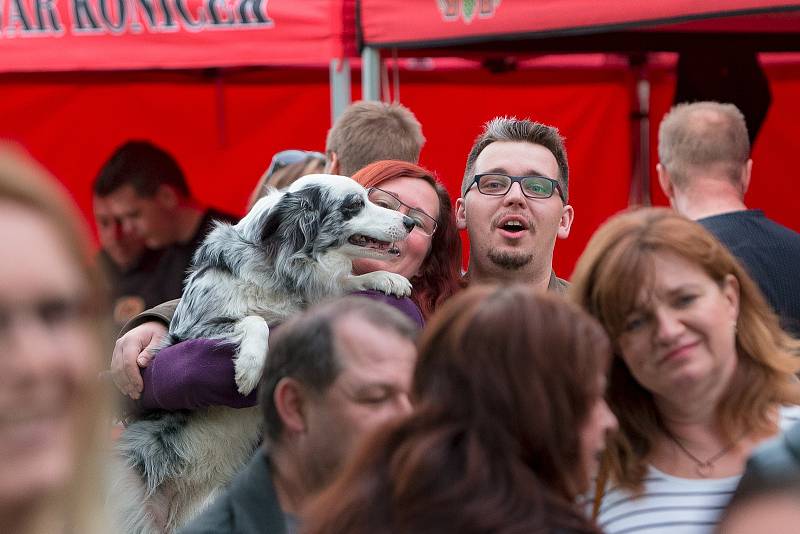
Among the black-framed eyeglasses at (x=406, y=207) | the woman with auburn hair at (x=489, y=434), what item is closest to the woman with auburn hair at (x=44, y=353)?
the woman with auburn hair at (x=489, y=434)

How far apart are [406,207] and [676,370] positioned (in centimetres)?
137

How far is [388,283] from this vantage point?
3264 mm

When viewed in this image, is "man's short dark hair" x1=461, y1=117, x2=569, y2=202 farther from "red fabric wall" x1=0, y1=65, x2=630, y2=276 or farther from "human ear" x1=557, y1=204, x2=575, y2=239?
"red fabric wall" x1=0, y1=65, x2=630, y2=276

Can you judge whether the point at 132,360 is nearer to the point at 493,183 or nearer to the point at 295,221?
the point at 295,221

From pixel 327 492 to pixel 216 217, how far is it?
191 inches

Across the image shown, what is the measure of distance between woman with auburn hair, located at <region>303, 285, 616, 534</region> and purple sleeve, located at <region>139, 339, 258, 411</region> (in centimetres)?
135

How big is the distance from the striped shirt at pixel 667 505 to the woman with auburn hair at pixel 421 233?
1.24 m

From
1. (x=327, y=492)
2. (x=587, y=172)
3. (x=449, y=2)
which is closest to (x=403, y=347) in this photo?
(x=327, y=492)

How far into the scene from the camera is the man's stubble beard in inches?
140

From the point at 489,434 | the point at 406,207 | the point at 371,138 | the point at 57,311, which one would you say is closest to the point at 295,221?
the point at 406,207

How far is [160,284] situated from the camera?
6.21 metres

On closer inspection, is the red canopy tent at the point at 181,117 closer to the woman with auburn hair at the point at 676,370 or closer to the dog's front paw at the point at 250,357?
the dog's front paw at the point at 250,357

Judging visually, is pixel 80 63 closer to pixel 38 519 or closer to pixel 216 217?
pixel 216 217

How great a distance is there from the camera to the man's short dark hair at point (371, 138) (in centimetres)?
431
